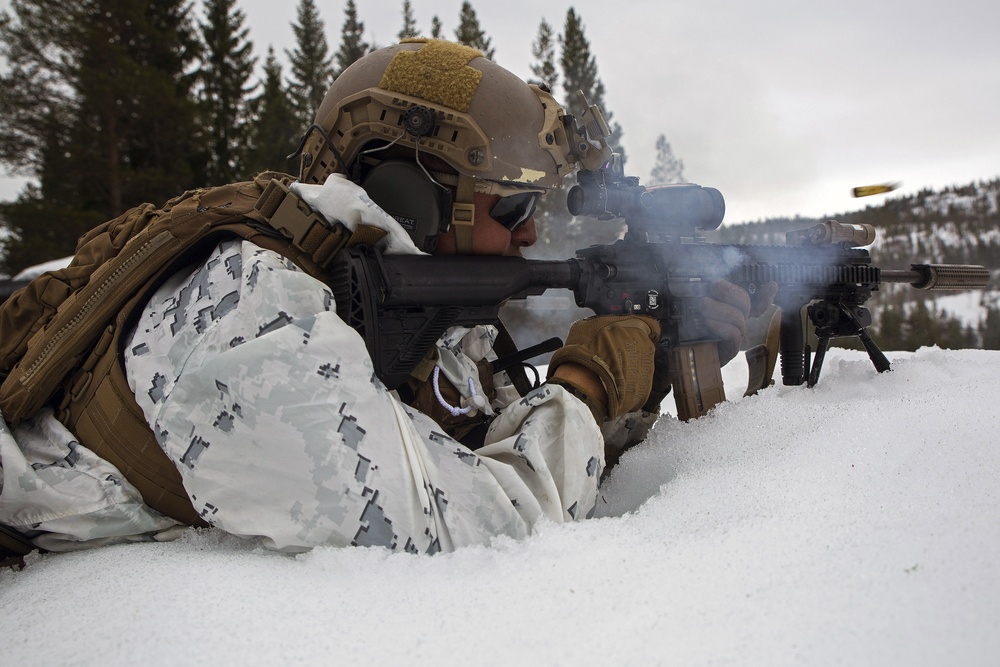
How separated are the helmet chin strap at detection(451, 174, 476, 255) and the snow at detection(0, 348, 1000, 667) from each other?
916 mm

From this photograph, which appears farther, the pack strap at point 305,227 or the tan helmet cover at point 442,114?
the tan helmet cover at point 442,114

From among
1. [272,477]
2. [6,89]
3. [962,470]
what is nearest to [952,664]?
[962,470]

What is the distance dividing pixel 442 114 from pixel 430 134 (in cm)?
7

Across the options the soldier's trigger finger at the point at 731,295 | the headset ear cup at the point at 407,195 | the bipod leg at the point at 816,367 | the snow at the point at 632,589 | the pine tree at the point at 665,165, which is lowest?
the bipod leg at the point at 816,367

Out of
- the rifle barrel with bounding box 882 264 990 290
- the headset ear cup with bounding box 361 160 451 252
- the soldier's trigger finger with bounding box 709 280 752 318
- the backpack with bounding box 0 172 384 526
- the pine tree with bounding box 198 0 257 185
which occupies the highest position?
the pine tree with bounding box 198 0 257 185

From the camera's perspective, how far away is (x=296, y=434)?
129 cm

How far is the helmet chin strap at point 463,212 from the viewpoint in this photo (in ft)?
6.18

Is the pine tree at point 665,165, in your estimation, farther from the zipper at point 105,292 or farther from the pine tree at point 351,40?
the zipper at point 105,292

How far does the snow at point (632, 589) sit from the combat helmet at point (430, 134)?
0.99m

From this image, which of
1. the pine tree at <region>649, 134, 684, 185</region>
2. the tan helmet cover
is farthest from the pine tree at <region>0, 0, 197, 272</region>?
the pine tree at <region>649, 134, 684, 185</region>

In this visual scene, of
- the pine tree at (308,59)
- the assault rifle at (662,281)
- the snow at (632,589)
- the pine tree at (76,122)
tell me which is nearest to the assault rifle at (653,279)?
the assault rifle at (662,281)

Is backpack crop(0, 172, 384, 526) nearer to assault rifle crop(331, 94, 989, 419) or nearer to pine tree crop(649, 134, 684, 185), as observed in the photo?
assault rifle crop(331, 94, 989, 419)

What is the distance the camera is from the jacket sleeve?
129 centimetres

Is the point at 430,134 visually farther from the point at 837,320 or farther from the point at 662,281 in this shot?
the point at 837,320
